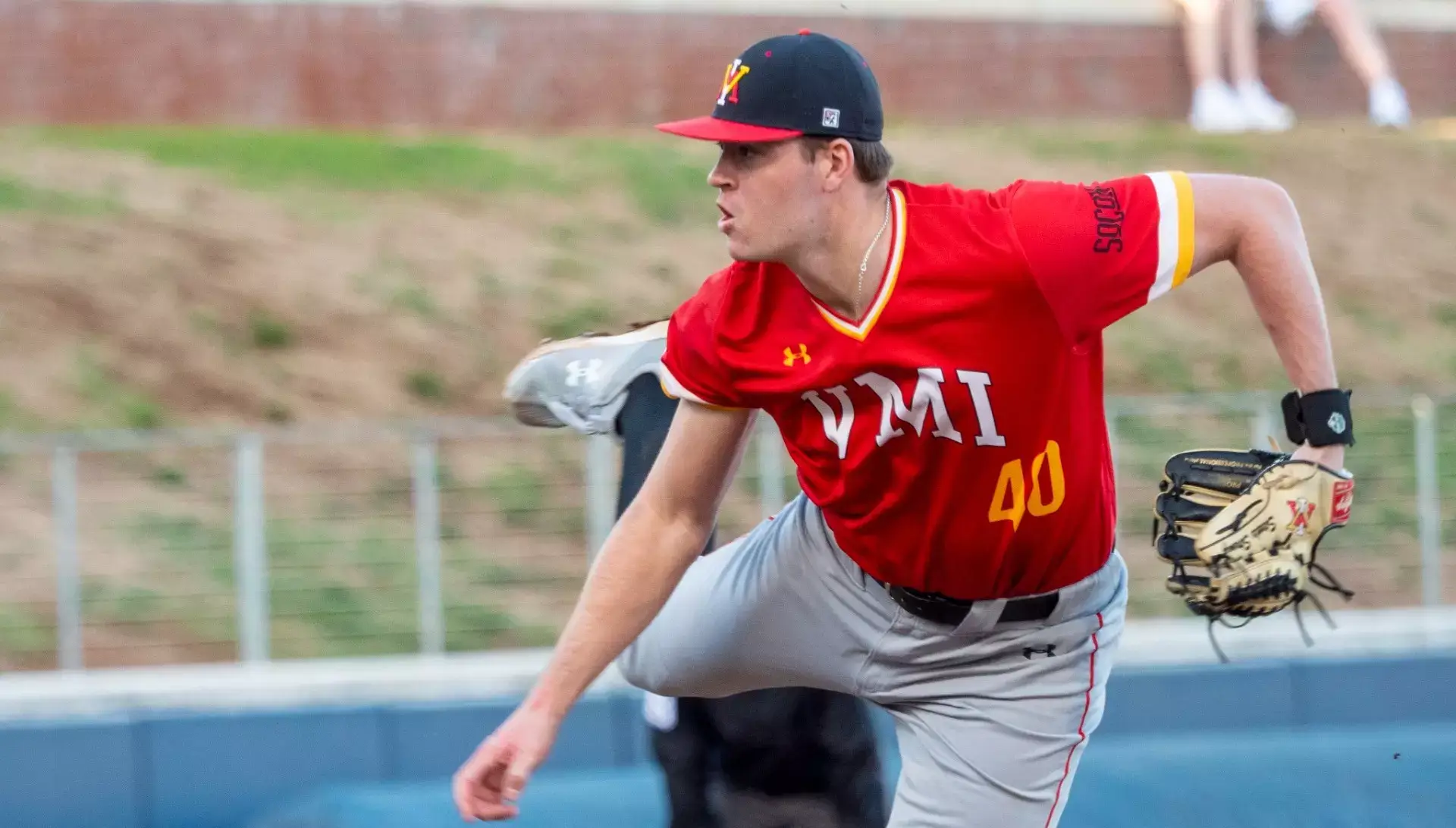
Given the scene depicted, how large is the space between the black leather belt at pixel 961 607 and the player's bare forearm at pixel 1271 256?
615 millimetres

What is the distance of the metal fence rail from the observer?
796 centimetres

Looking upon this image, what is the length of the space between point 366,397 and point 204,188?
2.58m

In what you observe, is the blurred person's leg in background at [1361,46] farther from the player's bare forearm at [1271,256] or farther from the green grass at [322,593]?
the player's bare forearm at [1271,256]

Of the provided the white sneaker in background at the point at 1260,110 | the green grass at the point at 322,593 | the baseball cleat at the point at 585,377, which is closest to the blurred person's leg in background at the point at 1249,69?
the white sneaker in background at the point at 1260,110

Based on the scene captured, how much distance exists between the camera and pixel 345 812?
5.41m

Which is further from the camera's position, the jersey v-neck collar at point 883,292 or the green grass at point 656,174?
the green grass at point 656,174

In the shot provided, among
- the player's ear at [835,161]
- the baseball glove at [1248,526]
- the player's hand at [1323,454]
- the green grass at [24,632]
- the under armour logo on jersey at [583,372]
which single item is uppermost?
the player's ear at [835,161]

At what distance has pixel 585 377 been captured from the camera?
4.18 meters

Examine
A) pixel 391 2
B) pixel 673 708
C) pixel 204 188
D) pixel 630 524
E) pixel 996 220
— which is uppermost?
pixel 391 2

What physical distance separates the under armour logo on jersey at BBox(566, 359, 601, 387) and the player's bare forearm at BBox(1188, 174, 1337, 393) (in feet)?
5.56

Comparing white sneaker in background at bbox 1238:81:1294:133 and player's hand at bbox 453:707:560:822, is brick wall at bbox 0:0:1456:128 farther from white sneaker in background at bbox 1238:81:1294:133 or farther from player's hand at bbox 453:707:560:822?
player's hand at bbox 453:707:560:822

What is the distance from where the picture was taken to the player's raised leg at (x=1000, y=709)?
3.11 metres

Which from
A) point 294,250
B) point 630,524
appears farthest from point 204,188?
point 630,524

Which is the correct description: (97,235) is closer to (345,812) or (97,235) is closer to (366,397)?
(366,397)
